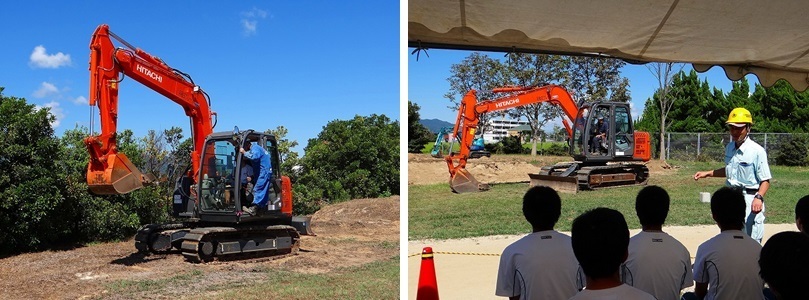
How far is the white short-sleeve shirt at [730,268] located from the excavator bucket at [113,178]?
31.1 ft

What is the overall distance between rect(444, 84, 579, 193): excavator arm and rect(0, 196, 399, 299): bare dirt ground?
2.39 metres

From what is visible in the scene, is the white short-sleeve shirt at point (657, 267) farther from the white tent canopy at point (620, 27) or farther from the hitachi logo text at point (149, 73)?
the hitachi logo text at point (149, 73)

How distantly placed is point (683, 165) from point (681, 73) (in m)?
10.3

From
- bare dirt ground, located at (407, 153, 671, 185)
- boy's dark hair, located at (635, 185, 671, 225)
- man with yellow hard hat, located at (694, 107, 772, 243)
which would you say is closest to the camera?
boy's dark hair, located at (635, 185, 671, 225)

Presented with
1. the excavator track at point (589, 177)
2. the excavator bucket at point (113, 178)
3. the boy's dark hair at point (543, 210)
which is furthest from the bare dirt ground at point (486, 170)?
the boy's dark hair at point (543, 210)

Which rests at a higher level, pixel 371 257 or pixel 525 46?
pixel 525 46

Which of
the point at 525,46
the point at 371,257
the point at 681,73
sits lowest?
the point at 371,257

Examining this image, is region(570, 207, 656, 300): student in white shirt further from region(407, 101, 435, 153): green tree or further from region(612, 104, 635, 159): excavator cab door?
region(407, 101, 435, 153): green tree

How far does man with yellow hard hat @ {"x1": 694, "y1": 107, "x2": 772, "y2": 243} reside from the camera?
5.09m

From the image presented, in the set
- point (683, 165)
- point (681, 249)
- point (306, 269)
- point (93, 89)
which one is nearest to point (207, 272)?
point (306, 269)

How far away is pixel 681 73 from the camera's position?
37094mm

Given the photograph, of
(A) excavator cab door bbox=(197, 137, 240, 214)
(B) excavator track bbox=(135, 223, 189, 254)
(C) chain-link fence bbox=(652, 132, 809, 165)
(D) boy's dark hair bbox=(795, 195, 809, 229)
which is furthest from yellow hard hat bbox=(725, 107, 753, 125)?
(C) chain-link fence bbox=(652, 132, 809, 165)

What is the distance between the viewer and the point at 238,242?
41.7ft

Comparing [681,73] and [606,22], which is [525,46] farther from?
[681,73]
